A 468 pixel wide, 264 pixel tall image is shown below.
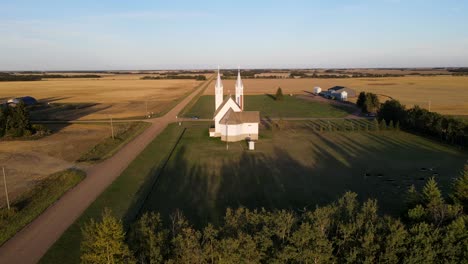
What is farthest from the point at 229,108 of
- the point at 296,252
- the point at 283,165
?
the point at 296,252

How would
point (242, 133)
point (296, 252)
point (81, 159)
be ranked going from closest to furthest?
point (296, 252) → point (81, 159) → point (242, 133)

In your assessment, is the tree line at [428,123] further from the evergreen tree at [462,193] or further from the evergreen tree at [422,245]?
the evergreen tree at [422,245]

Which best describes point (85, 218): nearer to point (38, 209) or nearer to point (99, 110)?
point (38, 209)

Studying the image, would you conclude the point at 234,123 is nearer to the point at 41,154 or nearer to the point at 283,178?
the point at 283,178

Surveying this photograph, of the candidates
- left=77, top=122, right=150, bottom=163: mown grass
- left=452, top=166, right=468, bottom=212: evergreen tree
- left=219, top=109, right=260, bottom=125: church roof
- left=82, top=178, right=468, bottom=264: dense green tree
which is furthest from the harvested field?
left=452, top=166, right=468, bottom=212: evergreen tree

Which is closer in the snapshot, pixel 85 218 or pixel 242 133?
pixel 85 218
